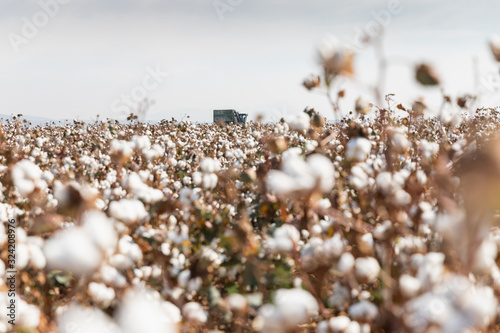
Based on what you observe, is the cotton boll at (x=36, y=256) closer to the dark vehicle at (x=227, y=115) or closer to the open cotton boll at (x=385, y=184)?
the open cotton boll at (x=385, y=184)

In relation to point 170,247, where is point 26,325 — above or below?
below

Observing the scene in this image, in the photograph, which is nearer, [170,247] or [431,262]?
[431,262]

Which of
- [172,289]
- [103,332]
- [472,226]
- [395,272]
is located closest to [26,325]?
[172,289]

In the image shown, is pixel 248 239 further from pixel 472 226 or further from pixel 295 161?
pixel 472 226

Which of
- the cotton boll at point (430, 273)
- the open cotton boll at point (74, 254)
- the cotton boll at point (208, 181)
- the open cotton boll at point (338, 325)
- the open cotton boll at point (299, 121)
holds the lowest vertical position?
the open cotton boll at point (74, 254)

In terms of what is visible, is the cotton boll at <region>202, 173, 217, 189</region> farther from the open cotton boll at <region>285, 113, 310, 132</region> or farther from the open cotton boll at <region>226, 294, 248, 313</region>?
the open cotton boll at <region>226, 294, 248, 313</region>

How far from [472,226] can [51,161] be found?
556 cm

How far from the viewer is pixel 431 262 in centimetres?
133

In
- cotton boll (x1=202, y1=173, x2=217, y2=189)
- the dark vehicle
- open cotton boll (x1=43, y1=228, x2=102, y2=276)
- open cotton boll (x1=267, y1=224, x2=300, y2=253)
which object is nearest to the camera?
open cotton boll (x1=43, y1=228, x2=102, y2=276)

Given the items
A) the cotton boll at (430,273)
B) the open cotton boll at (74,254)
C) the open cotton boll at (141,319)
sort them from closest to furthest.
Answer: the open cotton boll at (141,319), the open cotton boll at (74,254), the cotton boll at (430,273)

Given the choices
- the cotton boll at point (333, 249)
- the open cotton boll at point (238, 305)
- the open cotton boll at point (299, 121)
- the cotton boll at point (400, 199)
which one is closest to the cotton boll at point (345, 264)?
the cotton boll at point (333, 249)

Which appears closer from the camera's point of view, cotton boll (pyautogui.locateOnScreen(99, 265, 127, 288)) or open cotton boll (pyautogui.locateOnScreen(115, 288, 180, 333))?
open cotton boll (pyautogui.locateOnScreen(115, 288, 180, 333))

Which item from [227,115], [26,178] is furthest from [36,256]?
[227,115]

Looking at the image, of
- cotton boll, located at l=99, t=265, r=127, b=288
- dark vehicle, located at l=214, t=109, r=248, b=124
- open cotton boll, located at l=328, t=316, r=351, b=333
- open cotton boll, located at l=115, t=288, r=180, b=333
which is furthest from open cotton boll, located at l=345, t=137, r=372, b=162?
dark vehicle, located at l=214, t=109, r=248, b=124
